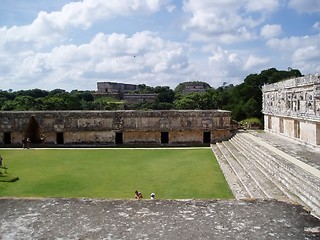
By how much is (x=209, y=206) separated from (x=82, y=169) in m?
12.3

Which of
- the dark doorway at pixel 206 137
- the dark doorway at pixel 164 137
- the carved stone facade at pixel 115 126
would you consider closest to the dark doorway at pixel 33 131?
the carved stone facade at pixel 115 126

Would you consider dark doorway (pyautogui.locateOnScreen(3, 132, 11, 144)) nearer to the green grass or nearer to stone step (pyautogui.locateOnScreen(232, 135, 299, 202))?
the green grass

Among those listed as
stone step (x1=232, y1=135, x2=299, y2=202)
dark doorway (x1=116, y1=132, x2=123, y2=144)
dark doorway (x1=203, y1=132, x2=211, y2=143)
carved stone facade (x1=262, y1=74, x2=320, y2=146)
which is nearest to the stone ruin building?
dark doorway (x1=116, y1=132, x2=123, y2=144)

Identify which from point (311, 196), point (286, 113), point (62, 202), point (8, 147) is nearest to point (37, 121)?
point (8, 147)

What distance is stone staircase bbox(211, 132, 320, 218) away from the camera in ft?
26.5

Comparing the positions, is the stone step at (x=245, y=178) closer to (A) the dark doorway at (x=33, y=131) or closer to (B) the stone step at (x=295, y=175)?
(B) the stone step at (x=295, y=175)

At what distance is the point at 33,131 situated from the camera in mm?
23156

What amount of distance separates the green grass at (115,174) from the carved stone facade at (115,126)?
3047 mm

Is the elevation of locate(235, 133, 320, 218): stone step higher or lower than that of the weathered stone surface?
lower

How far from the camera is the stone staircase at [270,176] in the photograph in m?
8.09

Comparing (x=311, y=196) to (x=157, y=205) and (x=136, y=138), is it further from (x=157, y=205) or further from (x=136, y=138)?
(x=136, y=138)

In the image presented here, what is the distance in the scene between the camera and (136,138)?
23234 millimetres

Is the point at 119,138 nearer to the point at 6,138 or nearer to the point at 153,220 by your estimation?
the point at 6,138

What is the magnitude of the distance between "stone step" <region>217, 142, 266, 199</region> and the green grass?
0.61m
